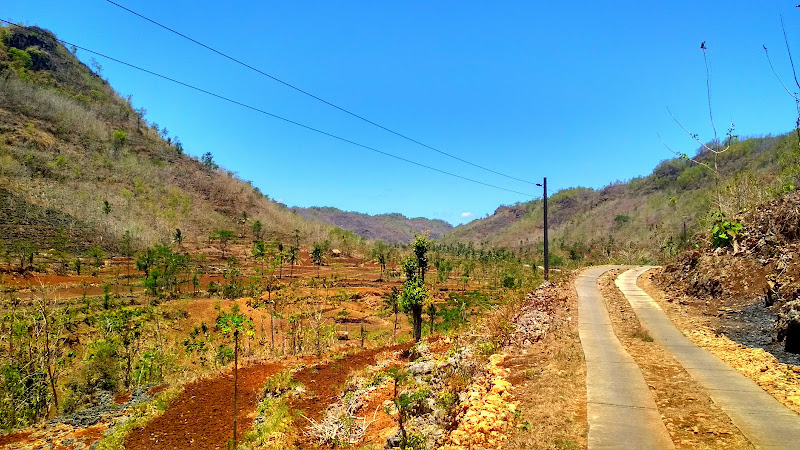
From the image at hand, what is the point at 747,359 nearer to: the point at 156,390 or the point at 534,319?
the point at 534,319

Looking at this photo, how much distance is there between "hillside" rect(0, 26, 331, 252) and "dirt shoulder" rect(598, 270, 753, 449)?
223ft

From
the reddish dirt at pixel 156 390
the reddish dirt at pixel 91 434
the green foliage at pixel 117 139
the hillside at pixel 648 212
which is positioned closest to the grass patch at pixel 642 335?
the reddish dirt at pixel 91 434

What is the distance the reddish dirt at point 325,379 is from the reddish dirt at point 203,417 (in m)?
1.62

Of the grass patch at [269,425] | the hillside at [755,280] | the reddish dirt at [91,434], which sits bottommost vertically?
the reddish dirt at [91,434]

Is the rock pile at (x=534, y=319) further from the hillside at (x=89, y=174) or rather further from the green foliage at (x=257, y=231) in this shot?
the green foliage at (x=257, y=231)

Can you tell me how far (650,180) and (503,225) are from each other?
78.9 metres

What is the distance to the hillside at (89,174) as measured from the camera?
65375mm

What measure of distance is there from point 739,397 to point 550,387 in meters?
3.25

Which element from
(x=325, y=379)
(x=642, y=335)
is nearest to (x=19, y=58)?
(x=325, y=379)

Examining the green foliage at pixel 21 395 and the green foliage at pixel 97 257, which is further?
the green foliage at pixel 97 257

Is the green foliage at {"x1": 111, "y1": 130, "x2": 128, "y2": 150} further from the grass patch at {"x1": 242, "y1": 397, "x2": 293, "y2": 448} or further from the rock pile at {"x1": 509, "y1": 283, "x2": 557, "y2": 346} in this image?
the rock pile at {"x1": 509, "y1": 283, "x2": 557, "y2": 346}

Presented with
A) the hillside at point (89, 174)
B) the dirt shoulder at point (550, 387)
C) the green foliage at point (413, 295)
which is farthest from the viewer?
the hillside at point (89, 174)

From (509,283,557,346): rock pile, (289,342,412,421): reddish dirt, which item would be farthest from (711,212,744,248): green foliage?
(289,342,412,421): reddish dirt

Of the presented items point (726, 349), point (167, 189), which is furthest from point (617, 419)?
point (167, 189)
